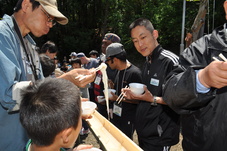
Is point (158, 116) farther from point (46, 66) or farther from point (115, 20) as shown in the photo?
point (115, 20)

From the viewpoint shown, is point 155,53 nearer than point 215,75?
No

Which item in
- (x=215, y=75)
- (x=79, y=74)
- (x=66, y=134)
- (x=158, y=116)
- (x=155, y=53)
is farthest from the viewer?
(x=155, y=53)

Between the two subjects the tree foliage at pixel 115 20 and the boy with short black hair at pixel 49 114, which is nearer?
the boy with short black hair at pixel 49 114

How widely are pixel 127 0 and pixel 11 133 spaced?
804 inches

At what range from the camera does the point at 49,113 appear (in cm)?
124

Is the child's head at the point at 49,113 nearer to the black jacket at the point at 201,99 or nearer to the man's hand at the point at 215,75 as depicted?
the black jacket at the point at 201,99

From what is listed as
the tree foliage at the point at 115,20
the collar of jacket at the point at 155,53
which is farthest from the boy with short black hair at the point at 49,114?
the tree foliage at the point at 115,20

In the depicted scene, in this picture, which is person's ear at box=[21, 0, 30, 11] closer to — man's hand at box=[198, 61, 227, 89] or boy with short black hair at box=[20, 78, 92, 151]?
boy with short black hair at box=[20, 78, 92, 151]

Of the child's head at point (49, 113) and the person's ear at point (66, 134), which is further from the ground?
the child's head at point (49, 113)

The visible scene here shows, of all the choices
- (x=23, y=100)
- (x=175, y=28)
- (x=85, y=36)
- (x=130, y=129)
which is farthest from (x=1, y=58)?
(x=85, y=36)

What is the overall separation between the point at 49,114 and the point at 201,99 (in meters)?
1.04

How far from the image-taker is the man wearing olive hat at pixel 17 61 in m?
1.50

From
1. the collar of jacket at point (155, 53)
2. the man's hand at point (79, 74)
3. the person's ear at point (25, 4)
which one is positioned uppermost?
the person's ear at point (25, 4)

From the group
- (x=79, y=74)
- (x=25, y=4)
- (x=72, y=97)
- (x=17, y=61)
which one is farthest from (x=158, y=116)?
(x=25, y=4)
